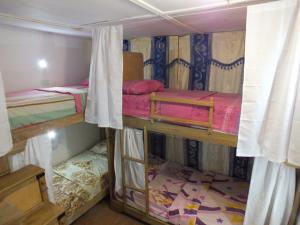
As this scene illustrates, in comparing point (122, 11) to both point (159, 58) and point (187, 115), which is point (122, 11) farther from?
point (159, 58)

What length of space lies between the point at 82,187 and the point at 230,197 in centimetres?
193

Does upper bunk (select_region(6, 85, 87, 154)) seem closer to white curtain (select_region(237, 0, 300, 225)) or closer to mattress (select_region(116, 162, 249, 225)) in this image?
mattress (select_region(116, 162, 249, 225))

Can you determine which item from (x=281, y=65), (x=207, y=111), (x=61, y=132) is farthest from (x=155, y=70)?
(x=281, y=65)

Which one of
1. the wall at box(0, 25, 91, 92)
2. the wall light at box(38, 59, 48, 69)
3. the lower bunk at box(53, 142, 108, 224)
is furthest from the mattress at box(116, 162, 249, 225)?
the wall light at box(38, 59, 48, 69)

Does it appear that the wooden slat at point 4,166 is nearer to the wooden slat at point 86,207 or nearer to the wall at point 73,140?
the wooden slat at point 86,207

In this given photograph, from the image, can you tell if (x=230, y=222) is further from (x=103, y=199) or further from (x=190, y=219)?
(x=103, y=199)

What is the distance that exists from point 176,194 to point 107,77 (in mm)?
1701

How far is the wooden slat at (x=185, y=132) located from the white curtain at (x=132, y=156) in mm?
134

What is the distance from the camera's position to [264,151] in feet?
4.59

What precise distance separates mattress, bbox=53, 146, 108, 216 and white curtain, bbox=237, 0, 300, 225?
6.70 feet

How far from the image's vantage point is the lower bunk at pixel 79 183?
237 cm

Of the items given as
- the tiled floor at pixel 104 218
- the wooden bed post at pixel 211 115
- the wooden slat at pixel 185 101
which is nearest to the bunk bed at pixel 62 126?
the tiled floor at pixel 104 218

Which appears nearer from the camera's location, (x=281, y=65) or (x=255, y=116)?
(x=281, y=65)

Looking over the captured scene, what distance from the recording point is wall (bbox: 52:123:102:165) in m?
3.05
